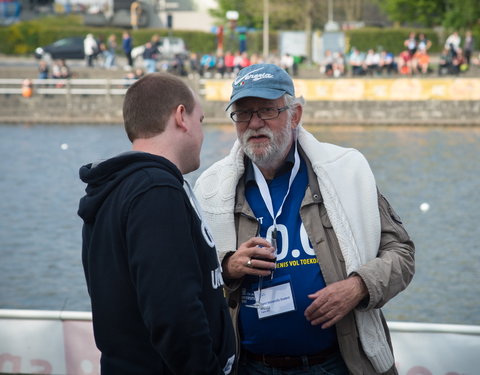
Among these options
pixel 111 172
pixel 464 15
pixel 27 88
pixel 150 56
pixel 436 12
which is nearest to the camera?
pixel 111 172

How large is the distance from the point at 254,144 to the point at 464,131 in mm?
25515

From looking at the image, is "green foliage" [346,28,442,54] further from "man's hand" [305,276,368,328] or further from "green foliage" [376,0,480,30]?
"man's hand" [305,276,368,328]

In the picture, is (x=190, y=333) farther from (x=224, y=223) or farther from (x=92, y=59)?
(x=92, y=59)

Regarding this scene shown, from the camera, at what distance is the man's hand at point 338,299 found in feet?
9.75

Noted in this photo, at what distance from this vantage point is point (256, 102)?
10.5 ft

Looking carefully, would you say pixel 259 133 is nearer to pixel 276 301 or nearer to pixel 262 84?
pixel 262 84

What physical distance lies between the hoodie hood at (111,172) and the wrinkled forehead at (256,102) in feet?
2.52

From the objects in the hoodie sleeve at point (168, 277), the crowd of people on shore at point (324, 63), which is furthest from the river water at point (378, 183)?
the hoodie sleeve at point (168, 277)

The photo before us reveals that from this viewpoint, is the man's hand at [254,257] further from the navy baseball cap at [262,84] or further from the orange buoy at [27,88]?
the orange buoy at [27,88]

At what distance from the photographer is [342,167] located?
10.4ft

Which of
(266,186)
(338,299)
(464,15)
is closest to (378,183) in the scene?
(266,186)

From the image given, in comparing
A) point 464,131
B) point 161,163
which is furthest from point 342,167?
point 464,131

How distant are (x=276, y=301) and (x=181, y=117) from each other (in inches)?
34.5

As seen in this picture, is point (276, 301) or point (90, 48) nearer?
point (276, 301)
